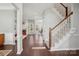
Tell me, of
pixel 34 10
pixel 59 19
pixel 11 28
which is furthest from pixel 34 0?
Answer: pixel 11 28

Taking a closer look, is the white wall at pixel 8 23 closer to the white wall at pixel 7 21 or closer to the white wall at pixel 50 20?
the white wall at pixel 7 21

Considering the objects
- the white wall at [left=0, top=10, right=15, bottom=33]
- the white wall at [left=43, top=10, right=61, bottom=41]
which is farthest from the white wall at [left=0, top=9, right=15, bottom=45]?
the white wall at [left=43, top=10, right=61, bottom=41]

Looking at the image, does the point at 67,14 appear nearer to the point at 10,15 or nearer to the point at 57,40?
the point at 57,40

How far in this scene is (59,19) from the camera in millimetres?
3658

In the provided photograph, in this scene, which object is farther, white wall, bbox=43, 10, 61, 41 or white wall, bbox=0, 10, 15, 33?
white wall, bbox=0, 10, 15, 33

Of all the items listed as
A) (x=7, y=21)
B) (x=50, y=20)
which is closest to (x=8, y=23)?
(x=7, y=21)

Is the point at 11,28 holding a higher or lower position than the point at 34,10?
lower

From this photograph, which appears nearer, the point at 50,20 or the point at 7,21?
the point at 50,20

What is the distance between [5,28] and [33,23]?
2111 mm

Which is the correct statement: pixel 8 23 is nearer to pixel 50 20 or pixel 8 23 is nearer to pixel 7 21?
pixel 7 21

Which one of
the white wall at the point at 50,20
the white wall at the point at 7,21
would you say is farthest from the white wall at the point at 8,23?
the white wall at the point at 50,20

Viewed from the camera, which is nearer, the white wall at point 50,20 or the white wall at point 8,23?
the white wall at point 50,20

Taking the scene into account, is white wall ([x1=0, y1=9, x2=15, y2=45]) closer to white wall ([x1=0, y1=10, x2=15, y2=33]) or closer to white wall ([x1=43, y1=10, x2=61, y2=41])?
white wall ([x1=0, y1=10, x2=15, y2=33])

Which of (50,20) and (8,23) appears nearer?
(50,20)
